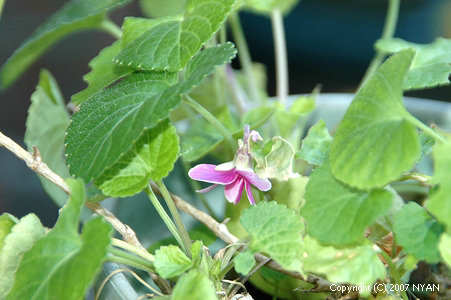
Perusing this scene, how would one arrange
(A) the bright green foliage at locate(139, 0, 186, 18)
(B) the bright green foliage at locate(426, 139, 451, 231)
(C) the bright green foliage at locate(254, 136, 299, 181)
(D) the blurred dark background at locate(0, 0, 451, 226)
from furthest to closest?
(D) the blurred dark background at locate(0, 0, 451, 226) → (A) the bright green foliage at locate(139, 0, 186, 18) → (C) the bright green foliage at locate(254, 136, 299, 181) → (B) the bright green foliage at locate(426, 139, 451, 231)

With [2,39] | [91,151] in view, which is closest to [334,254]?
[91,151]

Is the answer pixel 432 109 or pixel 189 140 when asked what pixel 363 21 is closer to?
pixel 432 109

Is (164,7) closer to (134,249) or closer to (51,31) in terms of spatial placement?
(51,31)

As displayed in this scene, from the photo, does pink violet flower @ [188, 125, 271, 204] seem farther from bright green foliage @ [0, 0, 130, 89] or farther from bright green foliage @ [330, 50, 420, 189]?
bright green foliage @ [0, 0, 130, 89]

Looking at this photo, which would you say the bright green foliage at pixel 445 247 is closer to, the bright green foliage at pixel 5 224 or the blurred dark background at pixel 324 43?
the bright green foliage at pixel 5 224

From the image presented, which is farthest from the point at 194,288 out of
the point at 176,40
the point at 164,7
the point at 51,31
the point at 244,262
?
the point at 164,7

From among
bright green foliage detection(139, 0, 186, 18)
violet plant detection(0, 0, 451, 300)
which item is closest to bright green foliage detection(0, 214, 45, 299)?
violet plant detection(0, 0, 451, 300)

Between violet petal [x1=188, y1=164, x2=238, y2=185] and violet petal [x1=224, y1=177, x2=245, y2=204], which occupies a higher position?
violet petal [x1=188, y1=164, x2=238, y2=185]

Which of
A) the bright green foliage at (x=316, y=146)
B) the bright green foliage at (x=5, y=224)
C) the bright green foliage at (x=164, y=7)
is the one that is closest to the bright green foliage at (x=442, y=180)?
the bright green foliage at (x=316, y=146)
